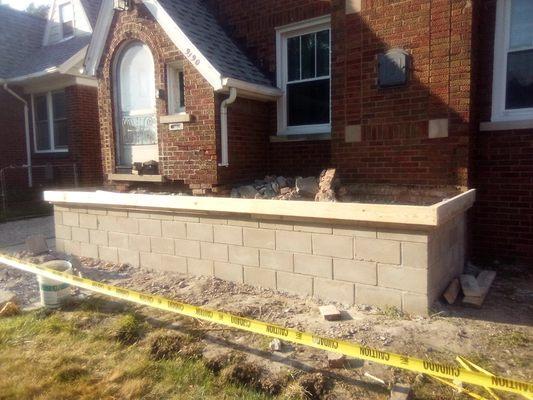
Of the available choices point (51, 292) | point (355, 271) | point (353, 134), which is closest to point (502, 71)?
point (353, 134)

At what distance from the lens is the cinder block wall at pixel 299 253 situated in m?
4.08

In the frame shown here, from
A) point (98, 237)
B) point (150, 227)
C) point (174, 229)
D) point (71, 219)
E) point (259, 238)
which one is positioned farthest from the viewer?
point (71, 219)

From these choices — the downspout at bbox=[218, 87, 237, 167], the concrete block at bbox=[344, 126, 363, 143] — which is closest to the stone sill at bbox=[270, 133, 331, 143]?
the concrete block at bbox=[344, 126, 363, 143]

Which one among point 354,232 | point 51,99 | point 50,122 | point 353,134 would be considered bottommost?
point 354,232

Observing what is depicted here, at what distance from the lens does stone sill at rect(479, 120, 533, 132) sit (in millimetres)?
5477

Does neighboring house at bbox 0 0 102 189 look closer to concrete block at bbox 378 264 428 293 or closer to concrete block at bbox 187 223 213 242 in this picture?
concrete block at bbox 187 223 213 242

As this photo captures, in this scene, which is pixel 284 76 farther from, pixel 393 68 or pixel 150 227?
pixel 150 227

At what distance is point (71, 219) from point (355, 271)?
499cm

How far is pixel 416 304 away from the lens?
4.05 meters

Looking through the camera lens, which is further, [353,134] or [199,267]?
[353,134]

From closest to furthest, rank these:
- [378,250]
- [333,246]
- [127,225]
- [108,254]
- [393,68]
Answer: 1. [378,250]
2. [333,246]
3. [393,68]
4. [127,225]
5. [108,254]

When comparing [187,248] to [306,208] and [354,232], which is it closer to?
[306,208]

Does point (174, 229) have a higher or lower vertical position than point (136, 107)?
lower

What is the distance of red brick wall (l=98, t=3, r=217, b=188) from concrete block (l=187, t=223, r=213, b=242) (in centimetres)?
143
